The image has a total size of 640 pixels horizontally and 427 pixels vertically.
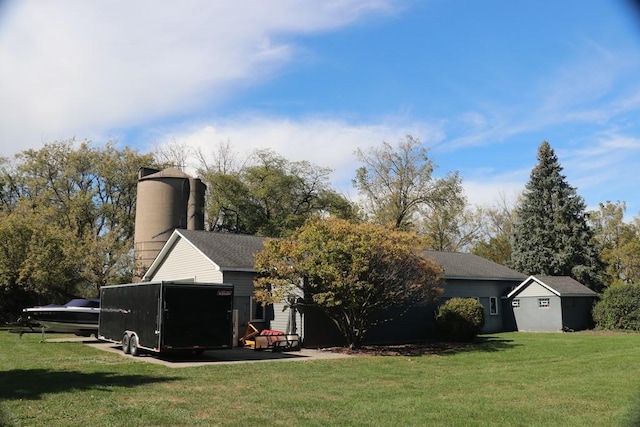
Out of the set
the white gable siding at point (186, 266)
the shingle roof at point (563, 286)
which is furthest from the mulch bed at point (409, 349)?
the shingle roof at point (563, 286)

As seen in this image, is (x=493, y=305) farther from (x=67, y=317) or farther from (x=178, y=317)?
(x=67, y=317)

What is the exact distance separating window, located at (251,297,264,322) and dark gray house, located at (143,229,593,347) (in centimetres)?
2

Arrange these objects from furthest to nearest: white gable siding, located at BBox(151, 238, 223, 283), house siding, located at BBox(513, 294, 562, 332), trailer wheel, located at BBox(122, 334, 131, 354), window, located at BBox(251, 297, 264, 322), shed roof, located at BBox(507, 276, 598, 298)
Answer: shed roof, located at BBox(507, 276, 598, 298)
house siding, located at BBox(513, 294, 562, 332)
white gable siding, located at BBox(151, 238, 223, 283)
window, located at BBox(251, 297, 264, 322)
trailer wheel, located at BBox(122, 334, 131, 354)

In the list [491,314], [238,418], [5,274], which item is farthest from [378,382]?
[5,274]

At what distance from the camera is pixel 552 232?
138ft

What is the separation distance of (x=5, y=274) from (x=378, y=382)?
29194mm

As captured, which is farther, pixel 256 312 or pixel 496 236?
pixel 496 236

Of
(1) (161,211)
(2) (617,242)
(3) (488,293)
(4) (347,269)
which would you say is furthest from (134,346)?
(2) (617,242)

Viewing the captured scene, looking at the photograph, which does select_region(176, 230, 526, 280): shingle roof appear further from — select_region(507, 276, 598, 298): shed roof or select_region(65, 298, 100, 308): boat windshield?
select_region(65, 298, 100, 308): boat windshield

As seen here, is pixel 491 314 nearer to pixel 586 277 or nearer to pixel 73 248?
pixel 586 277

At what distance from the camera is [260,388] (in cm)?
1100

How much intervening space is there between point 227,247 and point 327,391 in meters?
14.2

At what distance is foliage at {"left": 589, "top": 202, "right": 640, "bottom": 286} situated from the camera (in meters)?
41.5

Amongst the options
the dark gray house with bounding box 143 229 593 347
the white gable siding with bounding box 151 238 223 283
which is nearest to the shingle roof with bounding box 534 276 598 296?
the dark gray house with bounding box 143 229 593 347
